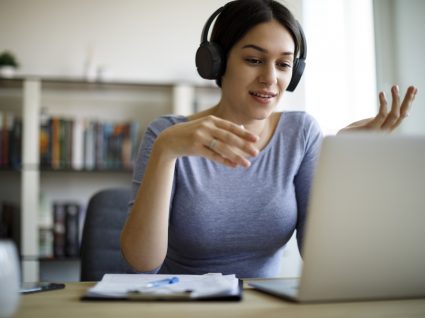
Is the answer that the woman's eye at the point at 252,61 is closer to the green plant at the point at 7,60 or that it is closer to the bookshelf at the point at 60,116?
the bookshelf at the point at 60,116

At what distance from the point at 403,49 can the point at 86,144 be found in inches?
72.0

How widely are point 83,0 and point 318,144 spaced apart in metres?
2.46

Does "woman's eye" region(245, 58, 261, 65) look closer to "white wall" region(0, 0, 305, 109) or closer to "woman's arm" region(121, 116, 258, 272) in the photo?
"woman's arm" region(121, 116, 258, 272)

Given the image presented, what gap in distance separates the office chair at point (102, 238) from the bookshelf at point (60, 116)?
159 centimetres

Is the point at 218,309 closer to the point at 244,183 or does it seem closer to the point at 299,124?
the point at 244,183

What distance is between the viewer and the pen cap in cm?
58

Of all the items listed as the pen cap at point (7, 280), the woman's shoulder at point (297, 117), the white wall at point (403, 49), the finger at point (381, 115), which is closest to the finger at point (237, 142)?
the pen cap at point (7, 280)

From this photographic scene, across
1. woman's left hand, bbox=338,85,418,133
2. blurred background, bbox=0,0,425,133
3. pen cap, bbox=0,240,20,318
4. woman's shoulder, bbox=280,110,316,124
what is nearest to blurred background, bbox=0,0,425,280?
blurred background, bbox=0,0,425,133

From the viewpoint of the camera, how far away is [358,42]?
2.69m

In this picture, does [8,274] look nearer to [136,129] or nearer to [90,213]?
[90,213]

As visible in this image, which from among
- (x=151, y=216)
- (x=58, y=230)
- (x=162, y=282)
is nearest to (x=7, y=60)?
(x=58, y=230)

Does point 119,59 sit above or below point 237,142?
above

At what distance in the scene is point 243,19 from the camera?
4.44 feet

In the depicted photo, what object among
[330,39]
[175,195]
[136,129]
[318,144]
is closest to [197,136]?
[175,195]
